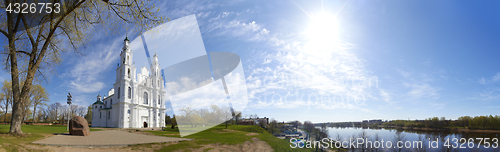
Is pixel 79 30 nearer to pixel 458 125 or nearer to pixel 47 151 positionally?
pixel 47 151

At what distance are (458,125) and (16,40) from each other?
300 ft

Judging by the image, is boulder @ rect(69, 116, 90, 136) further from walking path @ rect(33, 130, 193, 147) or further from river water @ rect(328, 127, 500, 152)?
river water @ rect(328, 127, 500, 152)

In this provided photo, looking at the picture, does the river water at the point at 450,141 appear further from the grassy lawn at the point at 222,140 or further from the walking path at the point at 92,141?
the walking path at the point at 92,141

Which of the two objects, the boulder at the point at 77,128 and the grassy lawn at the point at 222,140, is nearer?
the grassy lawn at the point at 222,140

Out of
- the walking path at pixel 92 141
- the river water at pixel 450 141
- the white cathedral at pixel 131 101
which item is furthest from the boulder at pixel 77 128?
the river water at pixel 450 141

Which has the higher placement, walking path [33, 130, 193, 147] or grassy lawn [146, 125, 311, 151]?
walking path [33, 130, 193, 147]

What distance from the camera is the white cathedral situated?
40406 millimetres

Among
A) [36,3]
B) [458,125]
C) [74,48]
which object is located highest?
[36,3]

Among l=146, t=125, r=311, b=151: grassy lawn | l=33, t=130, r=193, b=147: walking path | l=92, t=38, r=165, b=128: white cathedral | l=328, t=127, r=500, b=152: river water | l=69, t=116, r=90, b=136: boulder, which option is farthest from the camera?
l=92, t=38, r=165, b=128: white cathedral

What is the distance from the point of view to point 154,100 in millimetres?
47438

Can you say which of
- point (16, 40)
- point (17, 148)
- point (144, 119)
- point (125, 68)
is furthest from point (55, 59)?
point (144, 119)

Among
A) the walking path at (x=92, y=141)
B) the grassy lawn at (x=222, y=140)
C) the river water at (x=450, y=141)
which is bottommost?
the river water at (x=450, y=141)

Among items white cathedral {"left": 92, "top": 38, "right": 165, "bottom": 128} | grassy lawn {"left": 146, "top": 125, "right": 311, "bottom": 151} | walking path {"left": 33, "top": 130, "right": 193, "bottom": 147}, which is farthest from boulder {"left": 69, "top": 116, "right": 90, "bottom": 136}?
white cathedral {"left": 92, "top": 38, "right": 165, "bottom": 128}

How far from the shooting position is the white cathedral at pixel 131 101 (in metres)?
40.4
